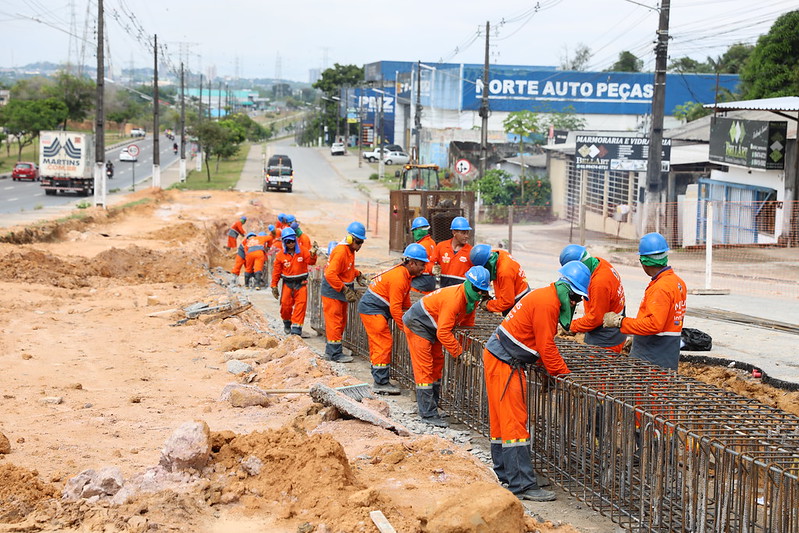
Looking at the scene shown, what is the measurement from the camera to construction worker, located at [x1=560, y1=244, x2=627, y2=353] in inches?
358

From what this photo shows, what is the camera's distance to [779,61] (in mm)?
33188

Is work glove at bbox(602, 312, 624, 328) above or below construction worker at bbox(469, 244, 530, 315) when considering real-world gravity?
below

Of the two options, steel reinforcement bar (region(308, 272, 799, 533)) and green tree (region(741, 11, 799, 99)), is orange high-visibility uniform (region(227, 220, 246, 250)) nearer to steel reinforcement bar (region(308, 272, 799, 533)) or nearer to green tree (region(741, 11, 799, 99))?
steel reinforcement bar (region(308, 272, 799, 533))

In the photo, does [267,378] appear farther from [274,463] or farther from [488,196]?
[488,196]

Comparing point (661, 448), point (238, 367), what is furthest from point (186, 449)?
point (238, 367)

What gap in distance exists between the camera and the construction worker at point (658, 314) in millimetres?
8398

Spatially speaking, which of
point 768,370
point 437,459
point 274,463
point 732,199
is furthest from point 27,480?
point 732,199

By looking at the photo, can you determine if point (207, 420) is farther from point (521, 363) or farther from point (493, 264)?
point (493, 264)

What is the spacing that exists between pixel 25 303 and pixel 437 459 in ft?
36.0

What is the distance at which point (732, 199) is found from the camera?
87.9 feet

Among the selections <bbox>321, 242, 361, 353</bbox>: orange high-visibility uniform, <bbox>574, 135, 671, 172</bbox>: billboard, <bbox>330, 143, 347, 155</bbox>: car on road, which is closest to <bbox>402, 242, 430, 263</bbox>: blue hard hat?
<bbox>321, 242, 361, 353</bbox>: orange high-visibility uniform

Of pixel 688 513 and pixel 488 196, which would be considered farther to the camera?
pixel 488 196

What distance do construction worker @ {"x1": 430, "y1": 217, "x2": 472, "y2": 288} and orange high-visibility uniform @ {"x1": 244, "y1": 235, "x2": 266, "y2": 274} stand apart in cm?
749

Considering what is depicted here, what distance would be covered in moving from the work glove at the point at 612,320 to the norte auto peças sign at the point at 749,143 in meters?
17.4
